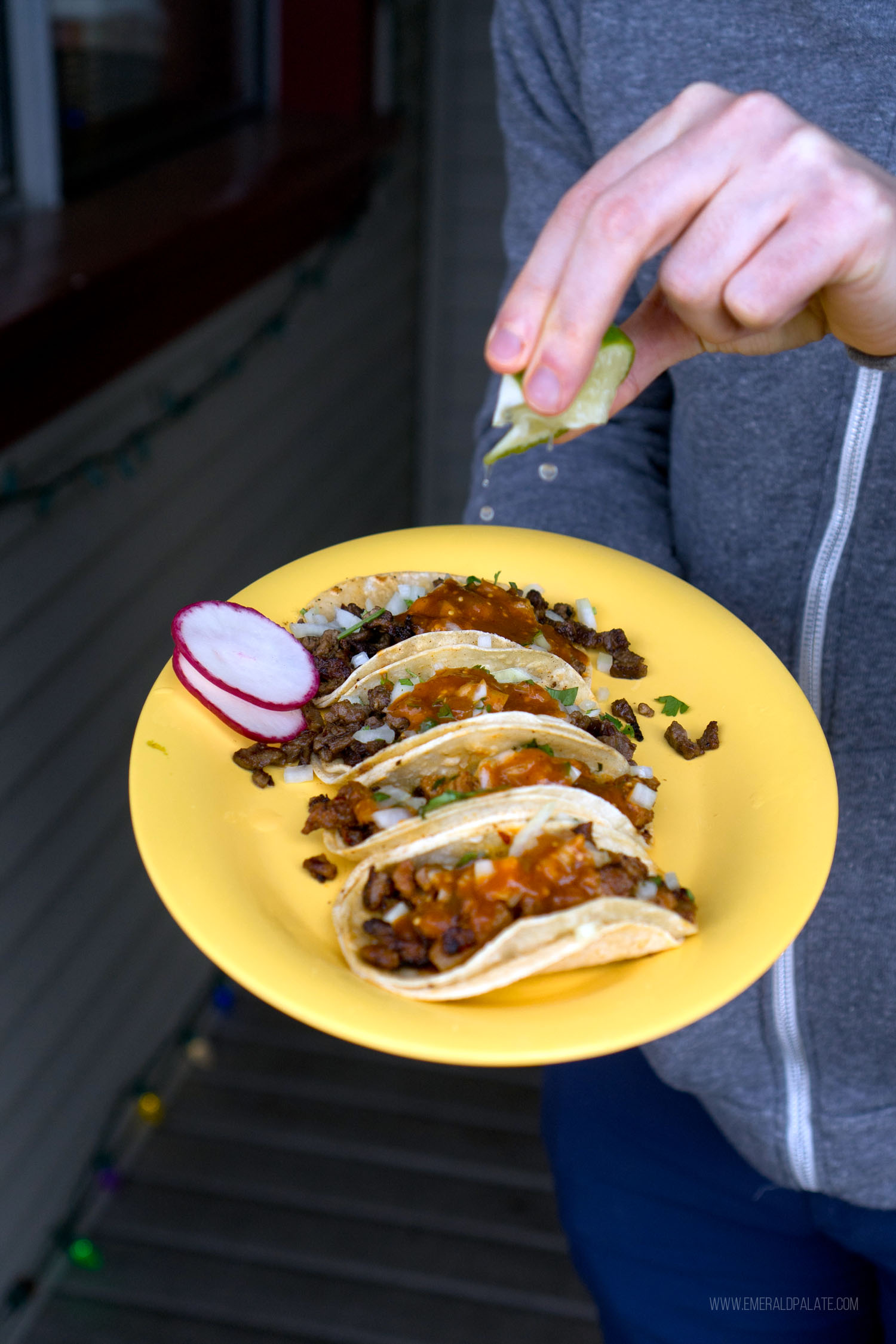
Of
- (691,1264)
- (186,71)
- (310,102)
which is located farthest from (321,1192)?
(310,102)

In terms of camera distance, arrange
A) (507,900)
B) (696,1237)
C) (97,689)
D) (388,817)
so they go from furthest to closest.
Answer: (97,689)
(696,1237)
(388,817)
(507,900)

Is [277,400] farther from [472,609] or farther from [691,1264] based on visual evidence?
[691,1264]

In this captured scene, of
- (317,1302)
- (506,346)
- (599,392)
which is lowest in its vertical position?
(317,1302)

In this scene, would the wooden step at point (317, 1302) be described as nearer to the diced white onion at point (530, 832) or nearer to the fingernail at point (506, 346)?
the diced white onion at point (530, 832)

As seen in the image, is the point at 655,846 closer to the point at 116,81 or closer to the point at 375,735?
the point at 375,735

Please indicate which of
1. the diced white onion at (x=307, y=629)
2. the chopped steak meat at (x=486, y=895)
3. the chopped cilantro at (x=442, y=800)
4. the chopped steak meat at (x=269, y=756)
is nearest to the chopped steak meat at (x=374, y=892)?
the chopped steak meat at (x=486, y=895)

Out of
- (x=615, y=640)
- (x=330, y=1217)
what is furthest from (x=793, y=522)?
(x=330, y=1217)

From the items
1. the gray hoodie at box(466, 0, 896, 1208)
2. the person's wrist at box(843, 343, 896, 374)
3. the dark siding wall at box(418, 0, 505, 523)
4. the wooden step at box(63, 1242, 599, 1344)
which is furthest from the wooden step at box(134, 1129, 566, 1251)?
the dark siding wall at box(418, 0, 505, 523)
